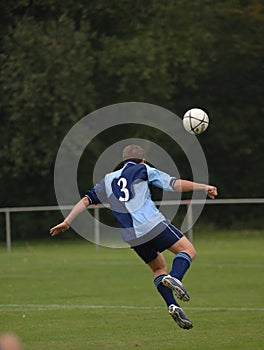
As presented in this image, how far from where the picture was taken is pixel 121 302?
45.4 ft

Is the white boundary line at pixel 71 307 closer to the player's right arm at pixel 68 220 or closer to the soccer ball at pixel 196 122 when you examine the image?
the soccer ball at pixel 196 122

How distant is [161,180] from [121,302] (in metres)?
4.52

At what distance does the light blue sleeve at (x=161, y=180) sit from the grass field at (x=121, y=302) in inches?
65.6

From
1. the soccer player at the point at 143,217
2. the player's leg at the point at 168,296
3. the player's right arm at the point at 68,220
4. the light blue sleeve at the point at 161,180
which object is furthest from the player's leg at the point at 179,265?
the player's right arm at the point at 68,220

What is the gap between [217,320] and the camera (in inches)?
460

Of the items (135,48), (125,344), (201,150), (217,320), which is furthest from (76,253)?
(125,344)

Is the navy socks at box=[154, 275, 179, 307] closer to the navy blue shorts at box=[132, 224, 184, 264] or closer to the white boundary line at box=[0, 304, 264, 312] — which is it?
the navy blue shorts at box=[132, 224, 184, 264]

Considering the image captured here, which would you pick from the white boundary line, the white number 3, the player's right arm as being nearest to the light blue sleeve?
the white number 3

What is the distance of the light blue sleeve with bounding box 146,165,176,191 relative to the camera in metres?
9.67

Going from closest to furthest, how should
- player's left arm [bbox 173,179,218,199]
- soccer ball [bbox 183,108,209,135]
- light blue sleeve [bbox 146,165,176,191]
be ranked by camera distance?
player's left arm [bbox 173,179,218,199] < light blue sleeve [bbox 146,165,176,191] < soccer ball [bbox 183,108,209,135]

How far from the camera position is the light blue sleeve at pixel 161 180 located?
967 centimetres

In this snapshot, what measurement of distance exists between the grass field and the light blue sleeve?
1.67 m

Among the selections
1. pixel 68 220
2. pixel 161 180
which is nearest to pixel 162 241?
pixel 161 180

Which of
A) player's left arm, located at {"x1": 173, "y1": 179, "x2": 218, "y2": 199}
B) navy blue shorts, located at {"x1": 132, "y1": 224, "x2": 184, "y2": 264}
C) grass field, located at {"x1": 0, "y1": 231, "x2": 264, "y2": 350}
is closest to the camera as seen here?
player's left arm, located at {"x1": 173, "y1": 179, "x2": 218, "y2": 199}
